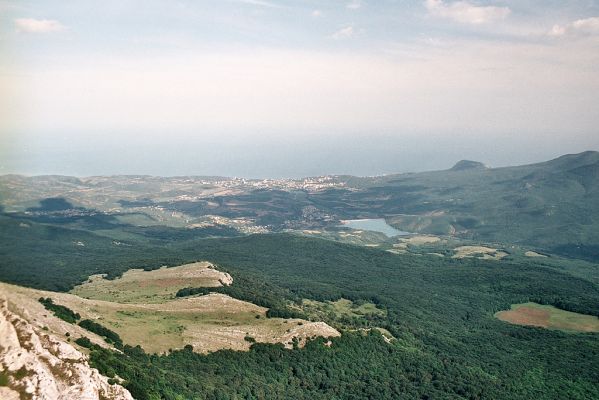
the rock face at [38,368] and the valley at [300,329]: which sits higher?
the rock face at [38,368]

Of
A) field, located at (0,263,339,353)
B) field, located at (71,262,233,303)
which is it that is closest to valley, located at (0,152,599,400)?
field, located at (0,263,339,353)

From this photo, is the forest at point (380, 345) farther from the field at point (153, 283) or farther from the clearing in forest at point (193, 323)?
the field at point (153, 283)

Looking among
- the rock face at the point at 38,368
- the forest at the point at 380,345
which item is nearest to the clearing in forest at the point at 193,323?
the forest at the point at 380,345

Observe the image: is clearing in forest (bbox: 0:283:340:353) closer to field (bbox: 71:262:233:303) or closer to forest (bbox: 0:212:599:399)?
forest (bbox: 0:212:599:399)

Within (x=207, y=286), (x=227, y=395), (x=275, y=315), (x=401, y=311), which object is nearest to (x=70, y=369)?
(x=227, y=395)

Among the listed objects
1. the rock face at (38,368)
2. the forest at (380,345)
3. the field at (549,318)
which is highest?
the rock face at (38,368)

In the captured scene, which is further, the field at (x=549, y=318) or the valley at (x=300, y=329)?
the field at (x=549, y=318)

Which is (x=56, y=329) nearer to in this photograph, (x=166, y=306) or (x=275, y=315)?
(x=166, y=306)
